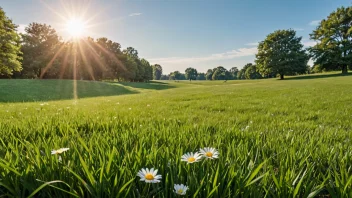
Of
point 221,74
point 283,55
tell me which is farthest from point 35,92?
point 221,74

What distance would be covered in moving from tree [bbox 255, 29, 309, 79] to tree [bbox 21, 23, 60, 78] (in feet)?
161

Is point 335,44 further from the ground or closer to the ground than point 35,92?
further from the ground

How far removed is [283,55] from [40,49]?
5513 cm

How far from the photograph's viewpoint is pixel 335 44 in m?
48.6

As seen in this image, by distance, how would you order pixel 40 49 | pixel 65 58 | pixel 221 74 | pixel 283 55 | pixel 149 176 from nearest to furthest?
pixel 149 176, pixel 40 49, pixel 65 58, pixel 283 55, pixel 221 74

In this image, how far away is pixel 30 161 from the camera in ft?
4.48

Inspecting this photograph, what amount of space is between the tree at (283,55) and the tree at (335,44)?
337cm

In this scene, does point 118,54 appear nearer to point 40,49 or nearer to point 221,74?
point 40,49

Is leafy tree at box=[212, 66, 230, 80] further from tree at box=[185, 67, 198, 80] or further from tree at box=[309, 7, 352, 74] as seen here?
tree at box=[309, 7, 352, 74]

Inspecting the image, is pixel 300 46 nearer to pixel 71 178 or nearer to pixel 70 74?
pixel 70 74

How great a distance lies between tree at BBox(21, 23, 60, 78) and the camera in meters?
39.8

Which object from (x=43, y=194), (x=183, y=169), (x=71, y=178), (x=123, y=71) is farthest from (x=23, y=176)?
(x=123, y=71)

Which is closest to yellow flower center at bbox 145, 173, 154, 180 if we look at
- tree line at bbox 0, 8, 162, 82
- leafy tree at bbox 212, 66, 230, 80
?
tree line at bbox 0, 8, 162, 82

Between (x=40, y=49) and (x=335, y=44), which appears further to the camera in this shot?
(x=335, y=44)
